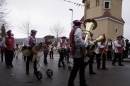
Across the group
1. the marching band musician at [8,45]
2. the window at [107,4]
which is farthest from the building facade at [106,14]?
the marching band musician at [8,45]

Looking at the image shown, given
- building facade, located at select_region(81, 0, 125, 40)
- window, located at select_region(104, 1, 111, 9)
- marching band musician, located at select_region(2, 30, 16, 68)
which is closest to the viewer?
marching band musician, located at select_region(2, 30, 16, 68)

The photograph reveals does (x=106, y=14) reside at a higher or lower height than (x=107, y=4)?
lower

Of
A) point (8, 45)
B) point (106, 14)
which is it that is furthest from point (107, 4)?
point (8, 45)

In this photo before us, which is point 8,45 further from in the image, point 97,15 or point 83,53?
point 97,15

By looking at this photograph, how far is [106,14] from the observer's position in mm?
32875

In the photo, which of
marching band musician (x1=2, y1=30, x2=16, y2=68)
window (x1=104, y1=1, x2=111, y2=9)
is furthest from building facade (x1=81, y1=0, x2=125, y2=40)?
marching band musician (x1=2, y1=30, x2=16, y2=68)

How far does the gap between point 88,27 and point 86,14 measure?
31014 mm

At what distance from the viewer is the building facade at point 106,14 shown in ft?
110

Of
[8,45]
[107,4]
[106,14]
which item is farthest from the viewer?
[107,4]

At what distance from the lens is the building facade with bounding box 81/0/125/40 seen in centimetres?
3341

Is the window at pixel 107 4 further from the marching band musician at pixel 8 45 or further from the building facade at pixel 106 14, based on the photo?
the marching band musician at pixel 8 45

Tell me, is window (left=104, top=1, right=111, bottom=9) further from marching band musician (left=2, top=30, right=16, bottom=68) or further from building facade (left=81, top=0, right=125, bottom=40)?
marching band musician (left=2, top=30, right=16, bottom=68)

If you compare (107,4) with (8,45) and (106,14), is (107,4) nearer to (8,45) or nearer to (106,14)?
(106,14)

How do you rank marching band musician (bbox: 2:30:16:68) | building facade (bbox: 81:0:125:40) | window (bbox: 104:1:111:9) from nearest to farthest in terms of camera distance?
marching band musician (bbox: 2:30:16:68)
building facade (bbox: 81:0:125:40)
window (bbox: 104:1:111:9)
